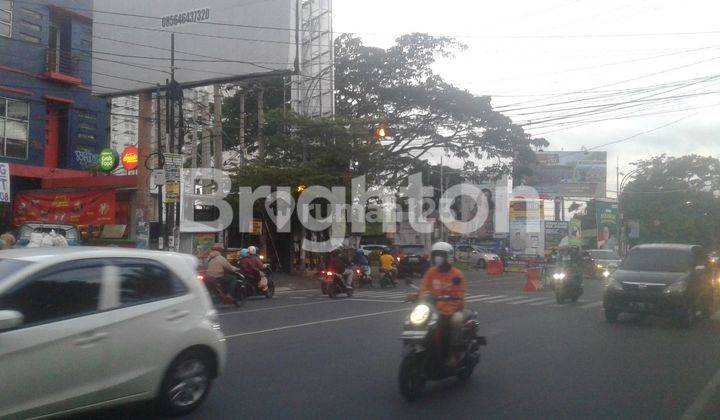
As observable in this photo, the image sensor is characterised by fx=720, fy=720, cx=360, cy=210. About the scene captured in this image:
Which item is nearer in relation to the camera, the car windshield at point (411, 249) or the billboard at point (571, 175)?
the car windshield at point (411, 249)

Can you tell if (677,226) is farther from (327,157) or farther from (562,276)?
(562,276)

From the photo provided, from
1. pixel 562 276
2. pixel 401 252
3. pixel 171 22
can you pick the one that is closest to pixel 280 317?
pixel 562 276

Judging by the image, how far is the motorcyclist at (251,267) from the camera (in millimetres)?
20562

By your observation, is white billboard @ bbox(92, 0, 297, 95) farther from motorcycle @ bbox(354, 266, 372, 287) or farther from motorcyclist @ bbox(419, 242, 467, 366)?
motorcyclist @ bbox(419, 242, 467, 366)

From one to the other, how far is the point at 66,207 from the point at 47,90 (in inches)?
262

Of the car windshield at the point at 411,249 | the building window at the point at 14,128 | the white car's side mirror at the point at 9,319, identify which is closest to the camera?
the white car's side mirror at the point at 9,319

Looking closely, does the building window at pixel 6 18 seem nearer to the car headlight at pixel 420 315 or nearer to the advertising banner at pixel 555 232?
the car headlight at pixel 420 315

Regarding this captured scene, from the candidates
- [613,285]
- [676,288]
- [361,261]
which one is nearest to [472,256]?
[361,261]

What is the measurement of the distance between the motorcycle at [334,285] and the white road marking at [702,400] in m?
13.5

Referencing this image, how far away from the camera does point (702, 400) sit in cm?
809

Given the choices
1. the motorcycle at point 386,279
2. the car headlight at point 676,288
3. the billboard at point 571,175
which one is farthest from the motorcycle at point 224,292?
the billboard at point 571,175

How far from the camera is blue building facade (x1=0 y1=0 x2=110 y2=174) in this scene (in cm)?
3166

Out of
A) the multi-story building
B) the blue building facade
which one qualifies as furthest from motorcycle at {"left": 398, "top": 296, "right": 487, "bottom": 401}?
the blue building facade

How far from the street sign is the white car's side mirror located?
1652 cm
